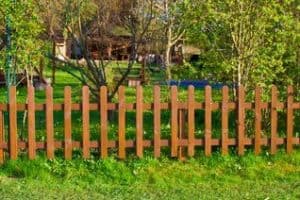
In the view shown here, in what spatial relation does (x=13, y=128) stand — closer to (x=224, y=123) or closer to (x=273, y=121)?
(x=224, y=123)

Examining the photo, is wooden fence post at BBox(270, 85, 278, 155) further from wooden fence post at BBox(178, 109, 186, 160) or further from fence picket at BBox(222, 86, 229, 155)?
wooden fence post at BBox(178, 109, 186, 160)

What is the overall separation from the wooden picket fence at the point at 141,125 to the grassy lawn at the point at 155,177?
0.15 meters

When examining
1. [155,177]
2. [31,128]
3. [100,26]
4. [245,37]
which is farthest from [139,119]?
[100,26]

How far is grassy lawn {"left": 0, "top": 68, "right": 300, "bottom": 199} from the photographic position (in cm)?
715

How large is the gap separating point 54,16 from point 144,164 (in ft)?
20.6

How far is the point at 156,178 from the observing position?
788 centimetres

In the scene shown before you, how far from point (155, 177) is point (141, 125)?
0.82 m

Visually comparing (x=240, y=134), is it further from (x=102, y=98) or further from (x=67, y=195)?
(x=67, y=195)

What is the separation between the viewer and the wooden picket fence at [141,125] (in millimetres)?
8266

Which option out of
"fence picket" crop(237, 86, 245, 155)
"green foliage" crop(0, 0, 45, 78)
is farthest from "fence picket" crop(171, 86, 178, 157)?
"green foliage" crop(0, 0, 45, 78)

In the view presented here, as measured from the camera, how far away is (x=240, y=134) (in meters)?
8.69

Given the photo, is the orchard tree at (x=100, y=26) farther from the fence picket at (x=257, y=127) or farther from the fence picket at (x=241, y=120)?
the fence picket at (x=257, y=127)

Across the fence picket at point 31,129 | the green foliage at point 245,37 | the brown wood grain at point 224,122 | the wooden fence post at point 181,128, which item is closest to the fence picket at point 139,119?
the wooden fence post at point 181,128

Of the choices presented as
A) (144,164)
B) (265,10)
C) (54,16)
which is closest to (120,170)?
(144,164)
